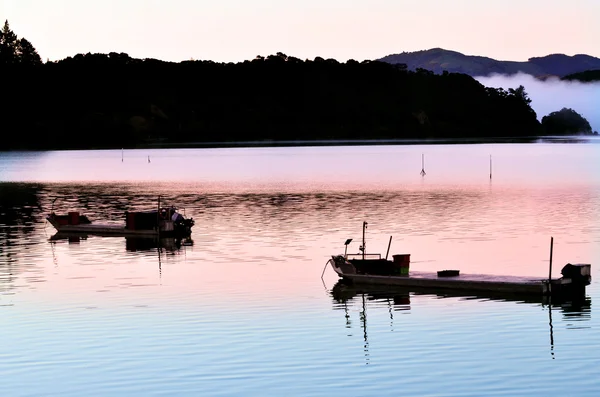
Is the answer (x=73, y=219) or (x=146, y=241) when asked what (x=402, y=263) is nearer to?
(x=146, y=241)

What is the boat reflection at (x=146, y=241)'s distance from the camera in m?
69.8

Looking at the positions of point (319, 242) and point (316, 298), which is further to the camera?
point (319, 242)

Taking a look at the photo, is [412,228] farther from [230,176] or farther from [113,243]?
[230,176]

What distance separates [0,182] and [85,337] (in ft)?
404

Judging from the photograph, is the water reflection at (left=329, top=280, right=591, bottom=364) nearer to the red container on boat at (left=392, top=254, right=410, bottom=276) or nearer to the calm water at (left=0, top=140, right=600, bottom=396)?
the calm water at (left=0, top=140, right=600, bottom=396)

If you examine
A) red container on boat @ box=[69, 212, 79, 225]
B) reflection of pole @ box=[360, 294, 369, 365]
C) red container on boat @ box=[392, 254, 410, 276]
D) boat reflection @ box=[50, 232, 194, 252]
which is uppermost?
red container on boat @ box=[392, 254, 410, 276]

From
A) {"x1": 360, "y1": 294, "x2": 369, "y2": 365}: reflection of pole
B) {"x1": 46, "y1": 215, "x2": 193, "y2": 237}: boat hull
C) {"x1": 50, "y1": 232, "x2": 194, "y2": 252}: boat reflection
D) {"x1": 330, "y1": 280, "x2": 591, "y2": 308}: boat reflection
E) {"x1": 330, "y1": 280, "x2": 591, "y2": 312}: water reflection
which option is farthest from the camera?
{"x1": 46, "y1": 215, "x2": 193, "y2": 237}: boat hull

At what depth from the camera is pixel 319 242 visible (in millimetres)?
69625

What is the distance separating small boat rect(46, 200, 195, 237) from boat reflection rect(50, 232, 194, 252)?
0.50 metres

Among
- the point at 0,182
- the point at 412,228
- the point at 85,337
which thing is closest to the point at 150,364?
the point at 85,337

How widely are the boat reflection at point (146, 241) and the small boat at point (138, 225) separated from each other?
0.50 metres

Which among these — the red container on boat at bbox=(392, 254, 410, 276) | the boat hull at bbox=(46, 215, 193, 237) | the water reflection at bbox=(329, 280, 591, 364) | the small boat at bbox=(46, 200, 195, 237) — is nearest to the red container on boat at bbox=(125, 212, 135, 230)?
the small boat at bbox=(46, 200, 195, 237)

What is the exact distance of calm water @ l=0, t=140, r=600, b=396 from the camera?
33875 mm

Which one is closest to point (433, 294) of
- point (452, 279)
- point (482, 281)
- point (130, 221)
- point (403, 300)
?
point (452, 279)
